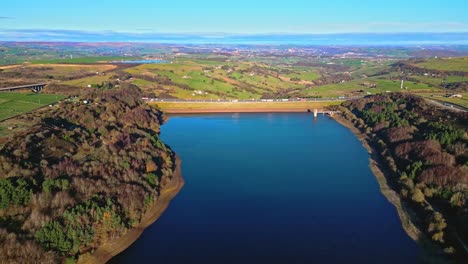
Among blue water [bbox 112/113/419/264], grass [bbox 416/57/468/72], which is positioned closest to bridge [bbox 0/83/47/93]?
blue water [bbox 112/113/419/264]

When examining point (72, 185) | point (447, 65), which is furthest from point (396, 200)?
point (447, 65)

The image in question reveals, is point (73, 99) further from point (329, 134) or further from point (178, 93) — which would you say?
point (329, 134)

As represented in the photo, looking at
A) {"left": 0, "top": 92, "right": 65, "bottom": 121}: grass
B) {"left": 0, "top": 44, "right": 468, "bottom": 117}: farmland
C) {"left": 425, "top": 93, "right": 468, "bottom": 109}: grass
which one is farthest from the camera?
{"left": 0, "top": 44, "right": 468, "bottom": 117}: farmland

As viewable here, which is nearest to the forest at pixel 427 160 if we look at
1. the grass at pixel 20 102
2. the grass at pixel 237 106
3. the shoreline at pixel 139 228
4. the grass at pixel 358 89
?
the grass at pixel 237 106

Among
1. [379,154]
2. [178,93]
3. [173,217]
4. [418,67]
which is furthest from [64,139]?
[418,67]

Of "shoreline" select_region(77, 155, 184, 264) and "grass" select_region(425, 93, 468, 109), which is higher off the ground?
"grass" select_region(425, 93, 468, 109)

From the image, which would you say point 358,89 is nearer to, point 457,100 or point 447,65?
point 457,100

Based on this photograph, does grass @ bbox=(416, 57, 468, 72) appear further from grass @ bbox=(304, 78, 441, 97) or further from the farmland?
grass @ bbox=(304, 78, 441, 97)
